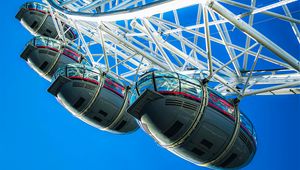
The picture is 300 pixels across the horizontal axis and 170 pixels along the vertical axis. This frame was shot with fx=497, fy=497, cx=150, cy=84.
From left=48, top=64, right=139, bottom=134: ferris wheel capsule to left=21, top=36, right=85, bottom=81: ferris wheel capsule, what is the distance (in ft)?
13.7

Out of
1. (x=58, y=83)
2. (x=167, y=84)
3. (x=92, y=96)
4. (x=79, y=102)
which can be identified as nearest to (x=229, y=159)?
(x=167, y=84)

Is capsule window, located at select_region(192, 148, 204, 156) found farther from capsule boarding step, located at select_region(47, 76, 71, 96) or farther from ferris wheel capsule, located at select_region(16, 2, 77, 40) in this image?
ferris wheel capsule, located at select_region(16, 2, 77, 40)

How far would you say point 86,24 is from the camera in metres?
21.1

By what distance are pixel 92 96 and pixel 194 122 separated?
19.6ft

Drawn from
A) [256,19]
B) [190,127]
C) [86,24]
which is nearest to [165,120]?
[190,127]

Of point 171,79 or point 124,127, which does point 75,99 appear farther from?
point 171,79

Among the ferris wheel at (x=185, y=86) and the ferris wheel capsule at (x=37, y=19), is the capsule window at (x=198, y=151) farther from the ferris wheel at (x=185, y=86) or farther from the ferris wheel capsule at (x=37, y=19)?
the ferris wheel capsule at (x=37, y=19)

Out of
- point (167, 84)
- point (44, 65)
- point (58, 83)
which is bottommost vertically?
point (44, 65)

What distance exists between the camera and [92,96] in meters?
17.6

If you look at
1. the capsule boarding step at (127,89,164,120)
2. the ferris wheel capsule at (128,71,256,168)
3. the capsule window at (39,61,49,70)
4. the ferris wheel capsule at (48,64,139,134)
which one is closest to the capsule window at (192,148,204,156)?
the ferris wheel capsule at (128,71,256,168)

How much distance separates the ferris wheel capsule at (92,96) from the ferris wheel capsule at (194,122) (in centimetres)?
421

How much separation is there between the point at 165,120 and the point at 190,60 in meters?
5.67

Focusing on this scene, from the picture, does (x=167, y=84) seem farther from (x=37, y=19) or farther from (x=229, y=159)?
(x=37, y=19)

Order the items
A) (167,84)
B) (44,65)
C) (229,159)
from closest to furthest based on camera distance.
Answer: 1. (229,159)
2. (167,84)
3. (44,65)
